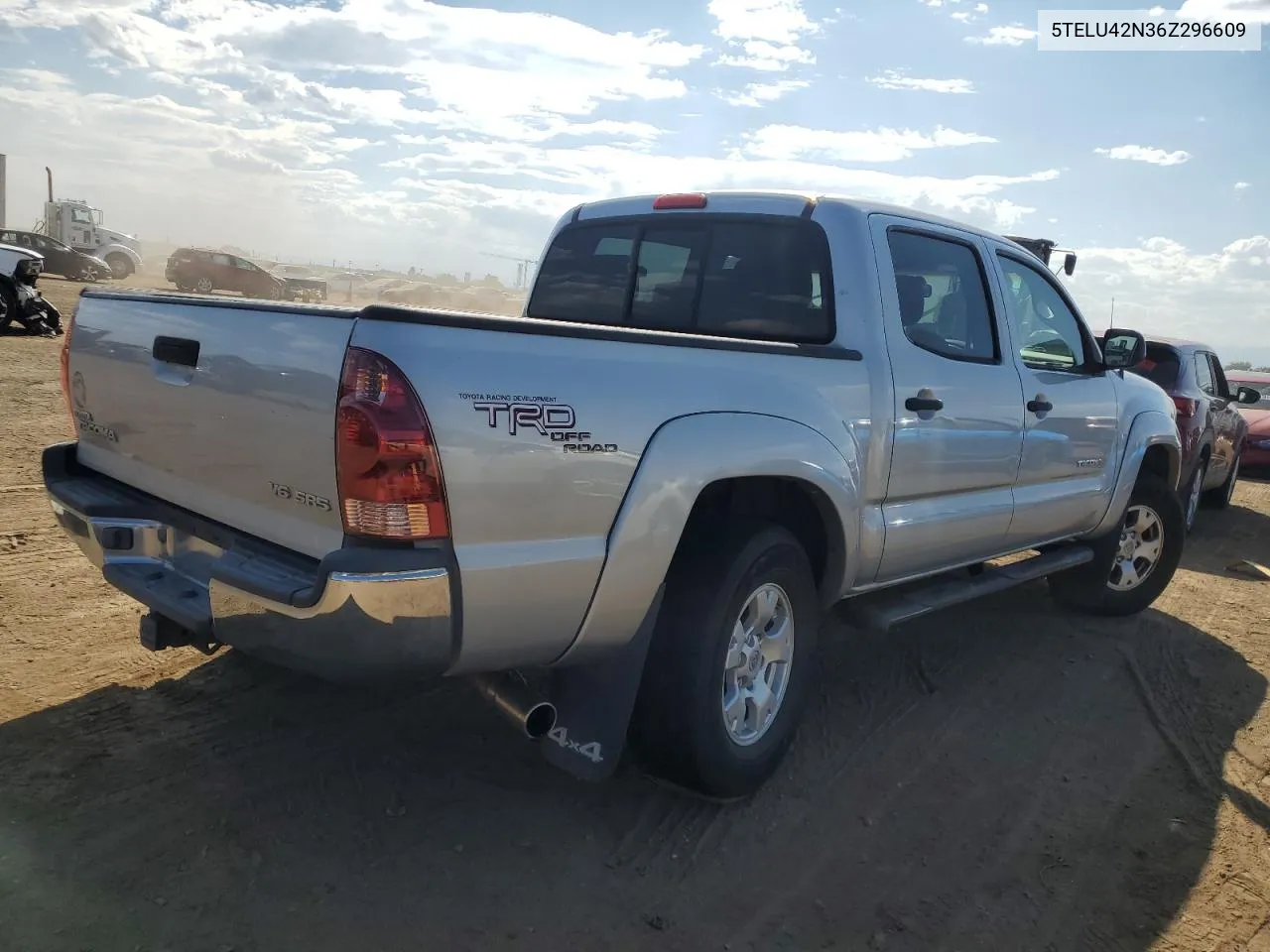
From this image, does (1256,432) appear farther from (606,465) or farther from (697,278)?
(606,465)

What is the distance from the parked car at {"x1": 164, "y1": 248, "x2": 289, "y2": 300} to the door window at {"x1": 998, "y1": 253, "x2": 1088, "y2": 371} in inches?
1213

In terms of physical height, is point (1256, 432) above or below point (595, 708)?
above

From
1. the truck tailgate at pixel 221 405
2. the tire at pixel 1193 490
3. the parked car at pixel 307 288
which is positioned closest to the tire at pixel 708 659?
the truck tailgate at pixel 221 405

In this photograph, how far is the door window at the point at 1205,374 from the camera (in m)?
9.28

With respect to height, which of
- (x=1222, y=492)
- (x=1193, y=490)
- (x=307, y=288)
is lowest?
(x=1222, y=492)

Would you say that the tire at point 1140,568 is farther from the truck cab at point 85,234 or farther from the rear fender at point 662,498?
the truck cab at point 85,234

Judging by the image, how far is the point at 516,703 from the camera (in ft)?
9.68

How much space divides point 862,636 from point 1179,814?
6.53 ft

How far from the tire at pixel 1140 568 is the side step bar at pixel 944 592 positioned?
17.9 inches

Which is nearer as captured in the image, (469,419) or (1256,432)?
(469,419)

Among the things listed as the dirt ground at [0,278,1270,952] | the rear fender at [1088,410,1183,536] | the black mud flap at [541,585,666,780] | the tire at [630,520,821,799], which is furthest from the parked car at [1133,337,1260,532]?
the black mud flap at [541,585,666,780]

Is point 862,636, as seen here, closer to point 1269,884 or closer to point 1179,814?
point 1179,814

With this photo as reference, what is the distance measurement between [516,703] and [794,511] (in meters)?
1.37

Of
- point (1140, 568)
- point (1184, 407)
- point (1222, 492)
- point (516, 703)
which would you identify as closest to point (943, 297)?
point (516, 703)
